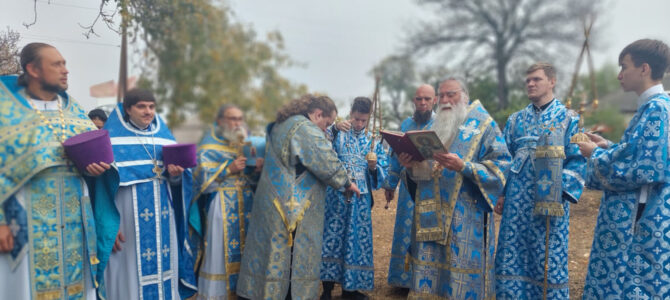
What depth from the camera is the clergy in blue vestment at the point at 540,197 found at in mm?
4000

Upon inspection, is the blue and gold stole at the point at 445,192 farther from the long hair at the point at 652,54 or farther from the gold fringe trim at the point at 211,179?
the gold fringe trim at the point at 211,179

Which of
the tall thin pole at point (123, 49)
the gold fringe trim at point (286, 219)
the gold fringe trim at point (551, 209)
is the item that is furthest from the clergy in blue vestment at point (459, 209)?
the tall thin pole at point (123, 49)

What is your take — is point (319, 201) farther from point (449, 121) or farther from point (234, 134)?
point (449, 121)

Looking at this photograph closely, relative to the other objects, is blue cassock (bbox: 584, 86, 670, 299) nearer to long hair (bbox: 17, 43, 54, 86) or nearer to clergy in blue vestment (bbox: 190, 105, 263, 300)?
A: clergy in blue vestment (bbox: 190, 105, 263, 300)

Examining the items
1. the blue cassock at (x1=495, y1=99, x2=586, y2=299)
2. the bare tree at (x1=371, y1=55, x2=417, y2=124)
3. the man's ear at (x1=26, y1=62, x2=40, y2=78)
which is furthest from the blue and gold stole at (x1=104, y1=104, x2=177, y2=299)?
the bare tree at (x1=371, y1=55, x2=417, y2=124)

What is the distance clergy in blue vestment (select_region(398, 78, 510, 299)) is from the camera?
3928 millimetres

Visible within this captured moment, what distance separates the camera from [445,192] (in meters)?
4.08

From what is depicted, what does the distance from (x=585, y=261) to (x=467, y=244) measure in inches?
126

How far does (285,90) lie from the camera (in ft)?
64.3

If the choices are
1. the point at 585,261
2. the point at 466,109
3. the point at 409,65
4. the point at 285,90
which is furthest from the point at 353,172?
the point at 285,90

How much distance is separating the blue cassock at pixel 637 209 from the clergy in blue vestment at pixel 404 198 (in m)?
1.87

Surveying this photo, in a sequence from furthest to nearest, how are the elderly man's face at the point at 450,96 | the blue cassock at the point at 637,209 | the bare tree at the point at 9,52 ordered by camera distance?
the elderly man's face at the point at 450,96
the bare tree at the point at 9,52
the blue cassock at the point at 637,209

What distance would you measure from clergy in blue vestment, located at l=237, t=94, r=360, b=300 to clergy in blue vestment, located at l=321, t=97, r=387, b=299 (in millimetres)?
570

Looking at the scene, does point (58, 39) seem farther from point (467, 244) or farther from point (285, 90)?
point (285, 90)
